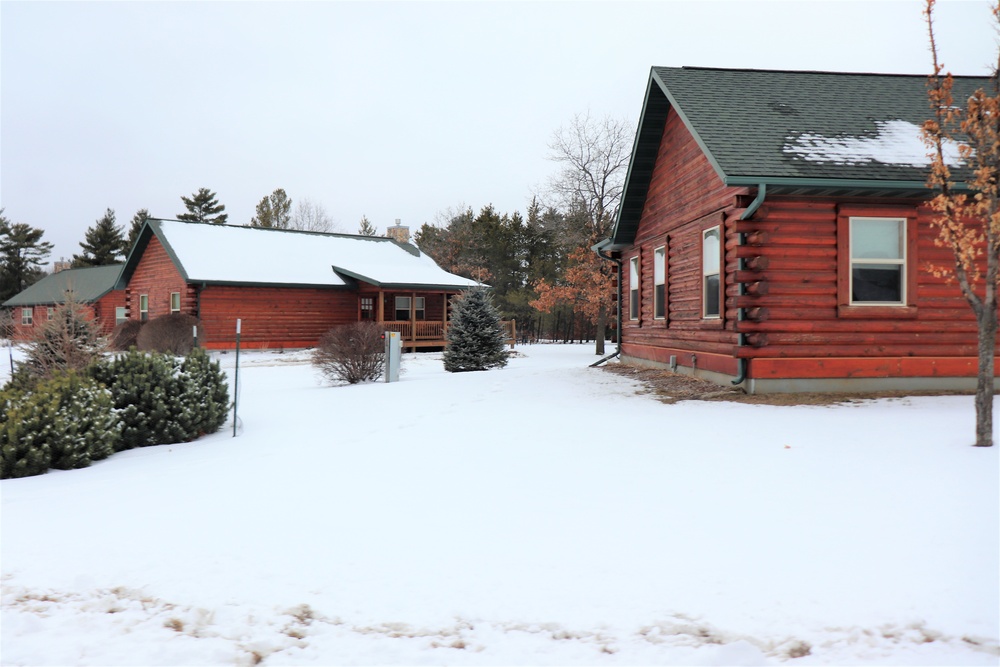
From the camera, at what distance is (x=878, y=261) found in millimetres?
11633

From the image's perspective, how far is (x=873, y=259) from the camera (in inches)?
459

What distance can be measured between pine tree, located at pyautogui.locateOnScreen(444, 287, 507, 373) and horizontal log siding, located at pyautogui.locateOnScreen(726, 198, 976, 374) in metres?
8.44

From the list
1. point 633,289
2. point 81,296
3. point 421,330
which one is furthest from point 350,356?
point 81,296

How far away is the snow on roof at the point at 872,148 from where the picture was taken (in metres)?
11.6

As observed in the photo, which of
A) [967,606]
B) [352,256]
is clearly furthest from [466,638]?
[352,256]

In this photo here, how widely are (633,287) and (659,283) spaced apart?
2.04 m

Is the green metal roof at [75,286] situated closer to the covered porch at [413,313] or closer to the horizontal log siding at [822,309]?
the covered porch at [413,313]

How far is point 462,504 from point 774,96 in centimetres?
1184

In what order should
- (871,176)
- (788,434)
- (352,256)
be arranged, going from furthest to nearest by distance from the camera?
(352,256)
(871,176)
(788,434)

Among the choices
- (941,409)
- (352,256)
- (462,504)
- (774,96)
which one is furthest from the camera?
(352,256)

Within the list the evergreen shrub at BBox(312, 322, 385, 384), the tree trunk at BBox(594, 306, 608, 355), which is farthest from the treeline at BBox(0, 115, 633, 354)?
the evergreen shrub at BBox(312, 322, 385, 384)

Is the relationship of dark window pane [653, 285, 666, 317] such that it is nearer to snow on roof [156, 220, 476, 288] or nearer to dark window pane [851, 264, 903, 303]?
dark window pane [851, 264, 903, 303]

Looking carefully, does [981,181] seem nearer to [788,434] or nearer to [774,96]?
[788,434]

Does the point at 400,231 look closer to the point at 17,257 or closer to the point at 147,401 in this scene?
the point at 17,257
